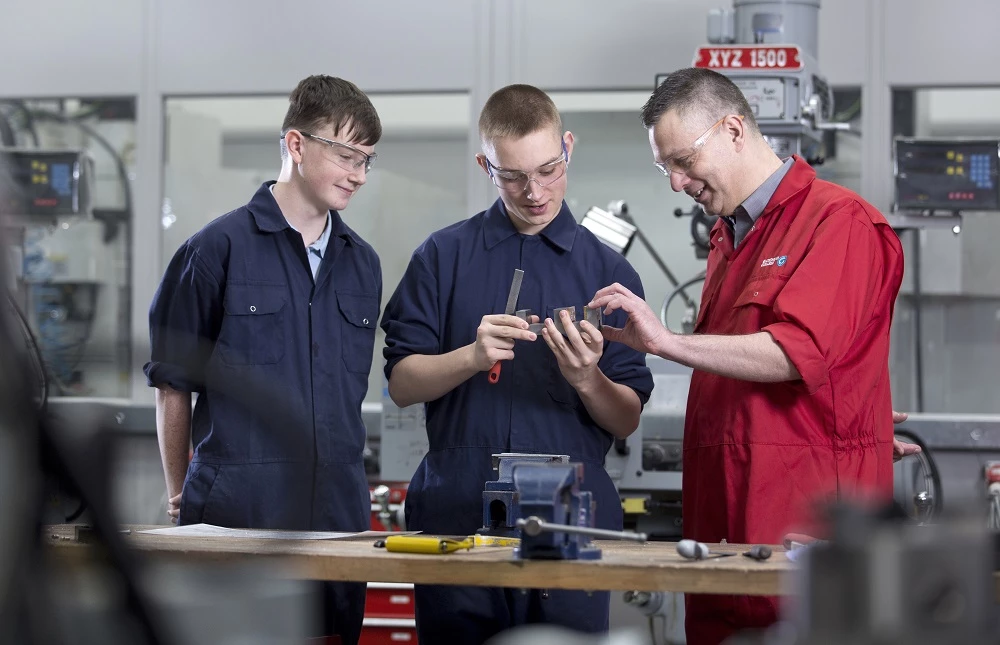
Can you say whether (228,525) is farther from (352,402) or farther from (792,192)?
(792,192)

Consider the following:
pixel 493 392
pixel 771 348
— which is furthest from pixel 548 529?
pixel 493 392

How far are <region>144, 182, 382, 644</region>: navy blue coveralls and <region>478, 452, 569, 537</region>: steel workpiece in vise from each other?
A: 36cm

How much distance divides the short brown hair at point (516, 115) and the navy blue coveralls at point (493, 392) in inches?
6.1

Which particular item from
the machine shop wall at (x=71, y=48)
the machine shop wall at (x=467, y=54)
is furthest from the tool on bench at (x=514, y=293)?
the machine shop wall at (x=71, y=48)

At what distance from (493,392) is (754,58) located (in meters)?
1.50

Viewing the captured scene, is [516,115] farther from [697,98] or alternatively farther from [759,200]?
[759,200]

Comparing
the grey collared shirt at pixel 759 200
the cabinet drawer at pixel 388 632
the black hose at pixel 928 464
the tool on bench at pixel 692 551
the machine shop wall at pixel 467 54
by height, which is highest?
the machine shop wall at pixel 467 54

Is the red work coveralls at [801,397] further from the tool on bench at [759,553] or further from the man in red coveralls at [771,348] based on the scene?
the tool on bench at [759,553]

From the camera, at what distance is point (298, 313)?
199 cm

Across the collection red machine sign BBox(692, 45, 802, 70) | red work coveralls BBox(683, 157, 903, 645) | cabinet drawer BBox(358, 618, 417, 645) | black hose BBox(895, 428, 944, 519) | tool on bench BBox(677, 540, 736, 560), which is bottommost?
cabinet drawer BBox(358, 618, 417, 645)

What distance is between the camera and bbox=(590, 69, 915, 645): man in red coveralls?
165 cm

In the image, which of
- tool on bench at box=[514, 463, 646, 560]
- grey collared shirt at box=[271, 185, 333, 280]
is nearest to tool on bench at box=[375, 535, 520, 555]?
tool on bench at box=[514, 463, 646, 560]

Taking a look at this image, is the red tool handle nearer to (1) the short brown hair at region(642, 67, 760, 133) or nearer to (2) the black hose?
(1) the short brown hair at region(642, 67, 760, 133)

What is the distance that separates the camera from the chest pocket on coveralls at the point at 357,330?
2.04m
